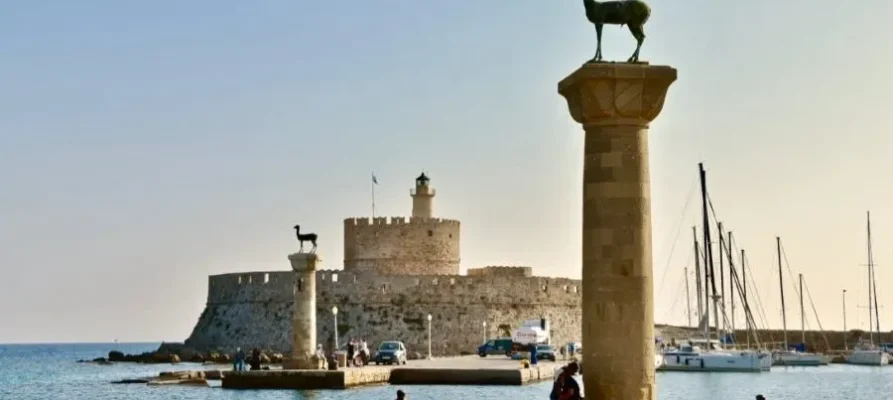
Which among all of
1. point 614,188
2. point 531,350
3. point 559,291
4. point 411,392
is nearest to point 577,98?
point 614,188

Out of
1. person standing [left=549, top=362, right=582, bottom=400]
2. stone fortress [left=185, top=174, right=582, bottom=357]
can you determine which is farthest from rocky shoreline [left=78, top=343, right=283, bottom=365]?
person standing [left=549, top=362, right=582, bottom=400]

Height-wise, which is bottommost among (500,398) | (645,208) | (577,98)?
(500,398)

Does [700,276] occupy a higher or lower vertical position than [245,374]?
higher

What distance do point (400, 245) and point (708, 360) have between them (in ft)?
39.5

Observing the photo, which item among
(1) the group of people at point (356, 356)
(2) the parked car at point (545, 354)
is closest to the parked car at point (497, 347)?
(2) the parked car at point (545, 354)

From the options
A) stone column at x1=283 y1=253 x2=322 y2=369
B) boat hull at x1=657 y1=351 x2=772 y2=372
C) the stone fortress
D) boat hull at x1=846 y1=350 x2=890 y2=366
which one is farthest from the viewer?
boat hull at x1=846 y1=350 x2=890 y2=366

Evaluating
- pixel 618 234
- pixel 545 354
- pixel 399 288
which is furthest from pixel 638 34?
pixel 399 288

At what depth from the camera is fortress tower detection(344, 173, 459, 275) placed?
4797 cm

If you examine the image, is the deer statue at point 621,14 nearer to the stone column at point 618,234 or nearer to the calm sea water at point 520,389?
the stone column at point 618,234

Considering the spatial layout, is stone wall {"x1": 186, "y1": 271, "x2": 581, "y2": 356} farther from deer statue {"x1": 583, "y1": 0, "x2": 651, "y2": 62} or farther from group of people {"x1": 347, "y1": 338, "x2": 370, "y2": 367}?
deer statue {"x1": 583, "y1": 0, "x2": 651, "y2": 62}

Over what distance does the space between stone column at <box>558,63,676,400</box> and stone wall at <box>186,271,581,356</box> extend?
3590 cm

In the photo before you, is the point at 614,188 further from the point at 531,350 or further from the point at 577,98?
the point at 531,350

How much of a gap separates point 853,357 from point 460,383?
29.5 metres

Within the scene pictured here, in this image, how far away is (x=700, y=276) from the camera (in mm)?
43969
